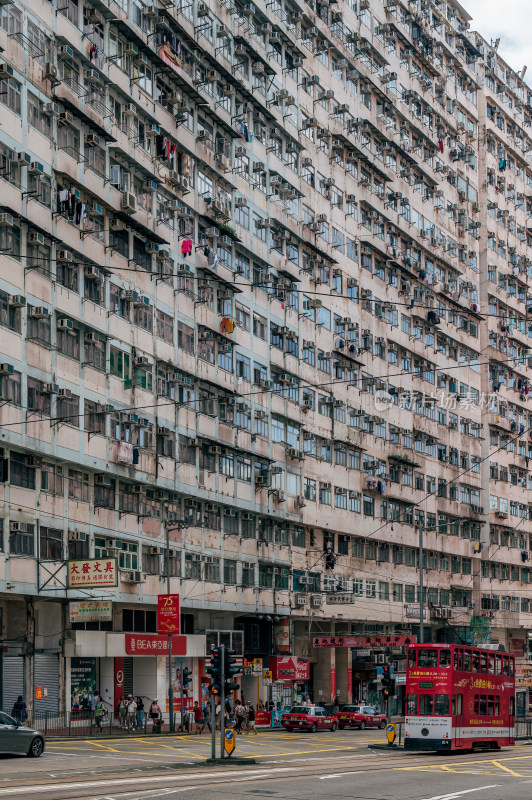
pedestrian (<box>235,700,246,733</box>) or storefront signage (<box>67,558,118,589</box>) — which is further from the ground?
storefront signage (<box>67,558,118,589</box>)

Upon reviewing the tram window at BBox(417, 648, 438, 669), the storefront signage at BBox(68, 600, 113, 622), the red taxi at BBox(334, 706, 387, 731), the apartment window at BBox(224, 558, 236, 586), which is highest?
the apartment window at BBox(224, 558, 236, 586)

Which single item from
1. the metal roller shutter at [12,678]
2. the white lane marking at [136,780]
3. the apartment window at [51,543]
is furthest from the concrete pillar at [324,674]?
the white lane marking at [136,780]

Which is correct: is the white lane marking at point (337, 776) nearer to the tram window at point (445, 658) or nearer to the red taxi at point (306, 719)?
the tram window at point (445, 658)

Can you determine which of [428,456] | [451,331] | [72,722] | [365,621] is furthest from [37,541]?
[451,331]

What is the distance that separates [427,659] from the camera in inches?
1623

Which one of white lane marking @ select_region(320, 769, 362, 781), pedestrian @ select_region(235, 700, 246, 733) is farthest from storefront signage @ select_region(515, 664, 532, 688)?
white lane marking @ select_region(320, 769, 362, 781)

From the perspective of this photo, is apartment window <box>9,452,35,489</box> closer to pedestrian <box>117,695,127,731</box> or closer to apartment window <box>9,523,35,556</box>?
apartment window <box>9,523,35,556</box>

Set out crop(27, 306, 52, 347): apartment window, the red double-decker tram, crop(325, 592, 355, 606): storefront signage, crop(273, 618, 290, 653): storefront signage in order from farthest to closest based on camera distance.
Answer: crop(325, 592, 355, 606): storefront signage < crop(273, 618, 290, 653): storefront signage < crop(27, 306, 52, 347): apartment window < the red double-decker tram

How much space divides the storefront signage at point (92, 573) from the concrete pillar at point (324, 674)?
29.5 metres

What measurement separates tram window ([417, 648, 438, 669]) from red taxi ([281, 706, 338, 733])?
54.4 feet

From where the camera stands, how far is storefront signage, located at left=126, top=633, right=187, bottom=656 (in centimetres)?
5241

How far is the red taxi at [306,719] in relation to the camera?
5653 centimetres

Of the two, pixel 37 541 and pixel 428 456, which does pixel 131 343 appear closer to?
pixel 37 541

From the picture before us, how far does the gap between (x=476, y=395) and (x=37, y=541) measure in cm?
5499
